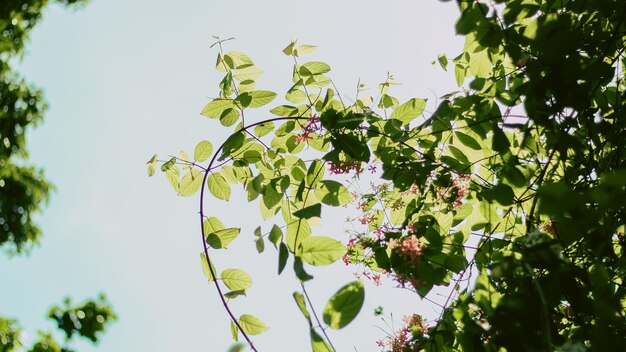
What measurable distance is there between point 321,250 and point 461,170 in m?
0.58

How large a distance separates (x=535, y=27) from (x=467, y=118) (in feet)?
1.06

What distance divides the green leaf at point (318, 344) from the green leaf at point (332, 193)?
0.49 meters

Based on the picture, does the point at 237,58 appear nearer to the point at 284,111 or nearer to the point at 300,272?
the point at 284,111

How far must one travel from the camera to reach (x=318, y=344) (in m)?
0.76

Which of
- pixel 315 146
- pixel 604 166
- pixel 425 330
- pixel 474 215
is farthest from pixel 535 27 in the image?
pixel 425 330

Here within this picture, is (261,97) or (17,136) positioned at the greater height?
(17,136)

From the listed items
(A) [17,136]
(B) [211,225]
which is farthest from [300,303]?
(A) [17,136]

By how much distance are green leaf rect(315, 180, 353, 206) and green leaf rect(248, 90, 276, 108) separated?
1.01 feet

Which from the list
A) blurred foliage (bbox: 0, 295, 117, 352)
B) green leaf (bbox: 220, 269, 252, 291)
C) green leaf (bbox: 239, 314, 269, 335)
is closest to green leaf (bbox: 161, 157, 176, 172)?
green leaf (bbox: 220, 269, 252, 291)

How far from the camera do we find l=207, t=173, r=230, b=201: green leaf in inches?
58.9

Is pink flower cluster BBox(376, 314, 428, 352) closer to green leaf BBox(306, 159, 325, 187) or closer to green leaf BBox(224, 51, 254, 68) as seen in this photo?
green leaf BBox(306, 159, 325, 187)

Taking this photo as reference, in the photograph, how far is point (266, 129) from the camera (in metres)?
1.47

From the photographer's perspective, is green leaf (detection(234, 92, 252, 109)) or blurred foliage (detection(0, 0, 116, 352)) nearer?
green leaf (detection(234, 92, 252, 109))

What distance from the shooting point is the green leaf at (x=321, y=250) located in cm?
91
